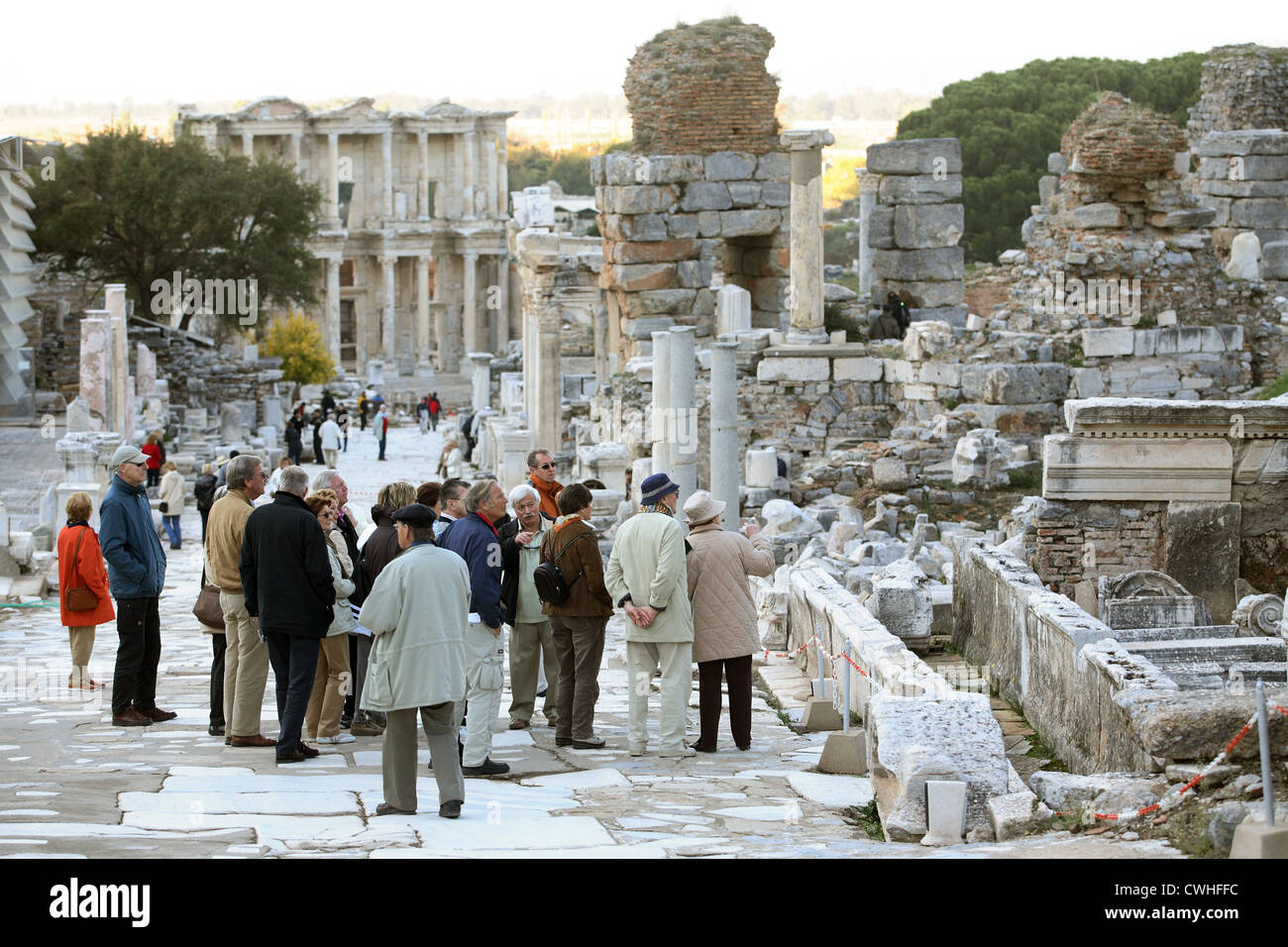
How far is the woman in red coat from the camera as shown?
10125 millimetres

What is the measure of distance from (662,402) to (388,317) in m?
59.6

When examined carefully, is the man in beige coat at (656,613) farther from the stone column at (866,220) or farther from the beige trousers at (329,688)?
the stone column at (866,220)

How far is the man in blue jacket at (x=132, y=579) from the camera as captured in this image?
29.8ft

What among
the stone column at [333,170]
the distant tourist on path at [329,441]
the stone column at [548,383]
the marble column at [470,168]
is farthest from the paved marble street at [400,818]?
the marble column at [470,168]

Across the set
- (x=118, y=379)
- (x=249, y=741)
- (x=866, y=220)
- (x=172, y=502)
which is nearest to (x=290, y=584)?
(x=249, y=741)

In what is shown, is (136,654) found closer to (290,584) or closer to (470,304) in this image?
(290,584)

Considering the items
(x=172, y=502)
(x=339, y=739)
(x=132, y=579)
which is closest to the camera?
(x=339, y=739)

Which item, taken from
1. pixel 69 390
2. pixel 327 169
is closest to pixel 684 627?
pixel 69 390

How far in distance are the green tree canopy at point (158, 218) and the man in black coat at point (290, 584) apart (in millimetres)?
35833

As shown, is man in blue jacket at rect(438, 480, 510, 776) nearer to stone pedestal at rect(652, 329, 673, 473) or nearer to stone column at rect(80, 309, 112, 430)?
stone pedestal at rect(652, 329, 673, 473)

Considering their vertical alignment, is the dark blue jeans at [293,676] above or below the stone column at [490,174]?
below

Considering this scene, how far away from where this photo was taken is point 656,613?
856 centimetres

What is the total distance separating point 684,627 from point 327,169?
72.2 meters

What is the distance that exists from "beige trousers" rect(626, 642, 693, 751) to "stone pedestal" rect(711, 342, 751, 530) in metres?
7.51
